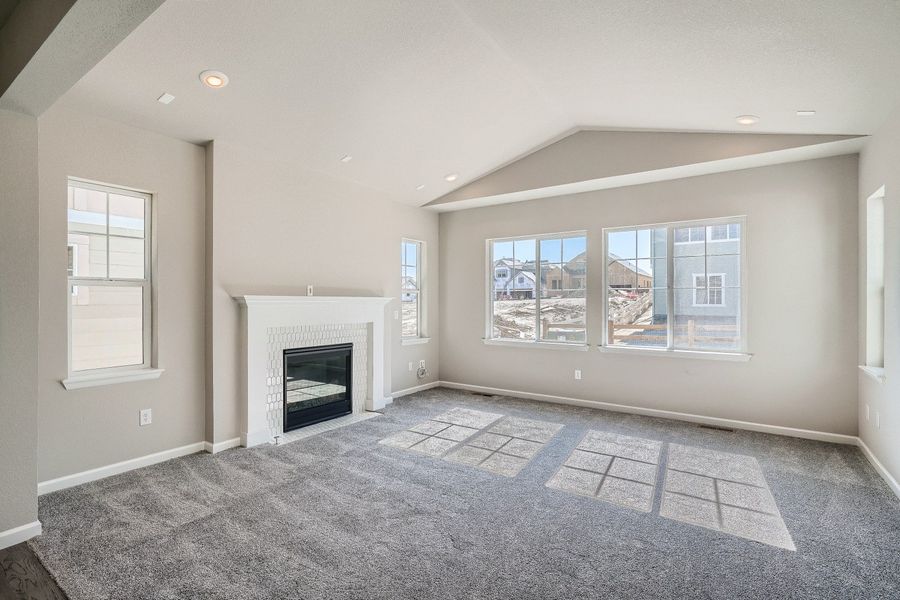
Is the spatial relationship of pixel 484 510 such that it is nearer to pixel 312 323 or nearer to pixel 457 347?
pixel 312 323

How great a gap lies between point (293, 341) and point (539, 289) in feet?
10.3

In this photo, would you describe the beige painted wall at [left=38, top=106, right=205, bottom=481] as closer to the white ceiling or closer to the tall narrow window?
the white ceiling

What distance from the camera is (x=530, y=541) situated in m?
2.44

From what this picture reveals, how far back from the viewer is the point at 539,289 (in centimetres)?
583

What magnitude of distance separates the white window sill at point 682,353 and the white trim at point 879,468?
107 cm

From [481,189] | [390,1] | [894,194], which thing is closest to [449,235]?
[481,189]

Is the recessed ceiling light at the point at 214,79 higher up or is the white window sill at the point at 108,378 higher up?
the recessed ceiling light at the point at 214,79

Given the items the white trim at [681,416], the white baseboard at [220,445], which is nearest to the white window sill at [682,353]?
the white trim at [681,416]

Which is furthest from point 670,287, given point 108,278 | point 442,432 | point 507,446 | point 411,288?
point 108,278

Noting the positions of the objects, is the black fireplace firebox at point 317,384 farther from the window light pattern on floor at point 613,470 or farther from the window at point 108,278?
the window light pattern on floor at point 613,470

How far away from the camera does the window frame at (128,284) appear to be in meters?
3.16

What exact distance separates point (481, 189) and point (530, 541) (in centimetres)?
418

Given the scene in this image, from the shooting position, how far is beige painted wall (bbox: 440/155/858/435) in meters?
4.00

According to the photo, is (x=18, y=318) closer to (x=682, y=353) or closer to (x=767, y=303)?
(x=682, y=353)
